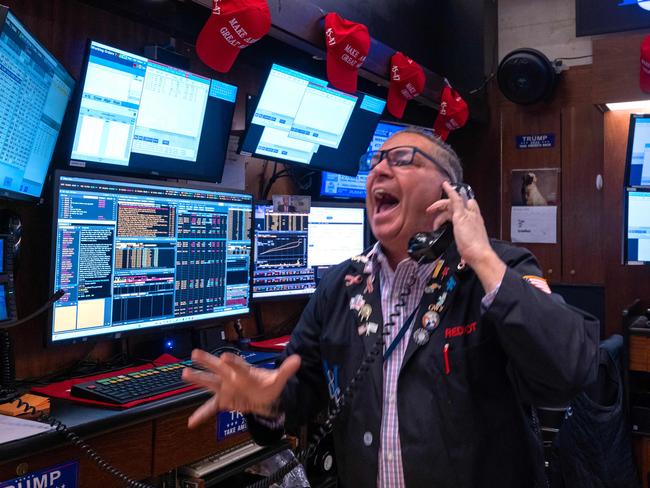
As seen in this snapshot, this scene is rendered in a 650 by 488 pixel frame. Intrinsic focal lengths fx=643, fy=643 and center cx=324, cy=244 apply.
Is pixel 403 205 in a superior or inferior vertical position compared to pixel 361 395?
superior

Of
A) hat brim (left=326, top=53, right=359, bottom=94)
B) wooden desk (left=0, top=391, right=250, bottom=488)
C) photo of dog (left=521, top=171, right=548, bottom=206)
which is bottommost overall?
wooden desk (left=0, top=391, right=250, bottom=488)

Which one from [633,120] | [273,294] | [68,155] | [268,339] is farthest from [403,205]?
[633,120]

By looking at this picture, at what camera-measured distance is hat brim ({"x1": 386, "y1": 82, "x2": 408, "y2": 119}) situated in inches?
141

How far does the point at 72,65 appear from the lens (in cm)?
231

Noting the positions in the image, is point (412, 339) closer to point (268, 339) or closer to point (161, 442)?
point (161, 442)

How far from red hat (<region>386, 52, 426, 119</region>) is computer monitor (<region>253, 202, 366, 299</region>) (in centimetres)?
61

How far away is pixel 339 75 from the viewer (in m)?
3.00

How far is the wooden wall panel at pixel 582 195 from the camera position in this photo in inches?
177

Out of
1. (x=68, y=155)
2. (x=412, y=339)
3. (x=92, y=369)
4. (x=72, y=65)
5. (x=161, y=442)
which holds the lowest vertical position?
(x=161, y=442)

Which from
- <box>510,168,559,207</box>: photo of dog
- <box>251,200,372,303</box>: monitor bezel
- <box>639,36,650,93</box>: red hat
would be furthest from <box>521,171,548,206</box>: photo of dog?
<box>251,200,372,303</box>: monitor bezel

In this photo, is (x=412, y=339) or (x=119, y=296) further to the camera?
(x=119, y=296)

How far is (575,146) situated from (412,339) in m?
3.66

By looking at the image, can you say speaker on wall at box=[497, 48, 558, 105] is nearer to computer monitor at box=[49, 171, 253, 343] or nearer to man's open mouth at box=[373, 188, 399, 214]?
computer monitor at box=[49, 171, 253, 343]

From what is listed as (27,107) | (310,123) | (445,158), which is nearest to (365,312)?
(445,158)
